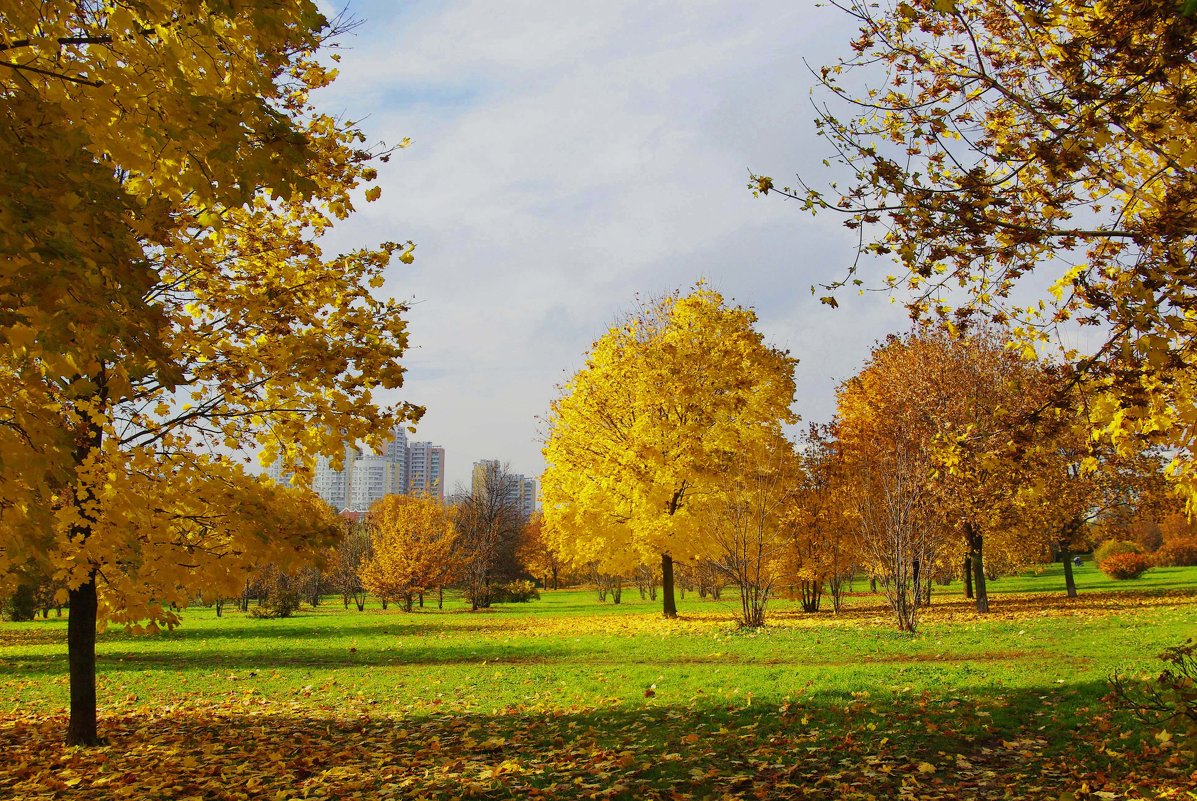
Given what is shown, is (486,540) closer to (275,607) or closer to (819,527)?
(275,607)

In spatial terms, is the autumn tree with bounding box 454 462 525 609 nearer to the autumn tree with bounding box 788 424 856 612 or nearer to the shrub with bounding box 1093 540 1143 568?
the autumn tree with bounding box 788 424 856 612

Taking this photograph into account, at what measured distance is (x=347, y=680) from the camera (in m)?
11.6

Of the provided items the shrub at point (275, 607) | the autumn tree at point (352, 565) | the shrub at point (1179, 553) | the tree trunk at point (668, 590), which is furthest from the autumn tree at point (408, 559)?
the shrub at point (1179, 553)

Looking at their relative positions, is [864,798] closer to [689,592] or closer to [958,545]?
[958,545]

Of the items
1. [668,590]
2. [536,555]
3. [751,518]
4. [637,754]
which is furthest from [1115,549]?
[637,754]

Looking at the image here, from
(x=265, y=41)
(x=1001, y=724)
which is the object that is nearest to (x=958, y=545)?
(x=1001, y=724)

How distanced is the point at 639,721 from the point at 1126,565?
34.4 meters

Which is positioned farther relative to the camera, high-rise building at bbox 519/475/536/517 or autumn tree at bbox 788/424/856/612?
high-rise building at bbox 519/475/536/517

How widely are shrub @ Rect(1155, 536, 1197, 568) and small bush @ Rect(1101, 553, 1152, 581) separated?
10.5m

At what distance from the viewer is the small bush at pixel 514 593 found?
41.9 m

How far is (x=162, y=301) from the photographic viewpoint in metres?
6.02

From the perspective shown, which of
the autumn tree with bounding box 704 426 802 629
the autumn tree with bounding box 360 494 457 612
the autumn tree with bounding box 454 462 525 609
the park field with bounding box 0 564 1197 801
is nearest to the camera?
the park field with bounding box 0 564 1197 801

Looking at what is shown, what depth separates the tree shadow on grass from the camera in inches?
195

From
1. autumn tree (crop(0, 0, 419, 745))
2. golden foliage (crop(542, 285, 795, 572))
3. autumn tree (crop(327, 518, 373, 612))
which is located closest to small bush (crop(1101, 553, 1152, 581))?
golden foliage (crop(542, 285, 795, 572))
